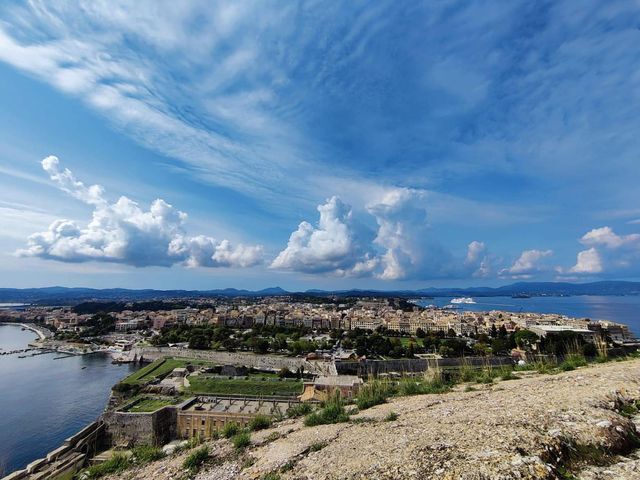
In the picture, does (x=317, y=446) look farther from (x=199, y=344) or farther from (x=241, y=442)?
(x=199, y=344)

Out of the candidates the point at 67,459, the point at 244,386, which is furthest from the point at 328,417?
the point at 244,386

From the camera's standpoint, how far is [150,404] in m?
22.3

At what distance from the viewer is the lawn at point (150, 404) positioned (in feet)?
69.2

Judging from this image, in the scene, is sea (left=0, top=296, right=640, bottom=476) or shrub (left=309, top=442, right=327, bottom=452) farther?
sea (left=0, top=296, right=640, bottom=476)

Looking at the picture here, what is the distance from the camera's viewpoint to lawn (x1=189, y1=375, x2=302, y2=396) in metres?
26.8

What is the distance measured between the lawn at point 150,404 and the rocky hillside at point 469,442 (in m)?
17.1

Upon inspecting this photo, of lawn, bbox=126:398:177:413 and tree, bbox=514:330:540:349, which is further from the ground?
tree, bbox=514:330:540:349

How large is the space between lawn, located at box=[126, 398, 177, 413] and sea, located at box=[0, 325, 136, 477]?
4.10 m

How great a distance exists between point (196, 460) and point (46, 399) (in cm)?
3223

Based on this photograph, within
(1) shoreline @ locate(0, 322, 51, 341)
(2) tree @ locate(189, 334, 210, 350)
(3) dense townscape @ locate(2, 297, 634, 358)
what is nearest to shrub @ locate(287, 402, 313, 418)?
(3) dense townscape @ locate(2, 297, 634, 358)

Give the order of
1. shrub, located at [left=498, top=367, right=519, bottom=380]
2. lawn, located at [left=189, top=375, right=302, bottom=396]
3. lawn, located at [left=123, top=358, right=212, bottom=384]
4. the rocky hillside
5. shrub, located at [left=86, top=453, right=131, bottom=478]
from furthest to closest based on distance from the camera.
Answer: lawn, located at [left=123, top=358, right=212, bottom=384] < lawn, located at [left=189, top=375, right=302, bottom=396] < shrub, located at [left=498, top=367, right=519, bottom=380] < shrub, located at [left=86, top=453, right=131, bottom=478] < the rocky hillside

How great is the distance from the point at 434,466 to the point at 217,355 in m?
43.4

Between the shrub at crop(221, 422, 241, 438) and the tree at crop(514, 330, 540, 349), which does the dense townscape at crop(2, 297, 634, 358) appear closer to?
the tree at crop(514, 330, 540, 349)

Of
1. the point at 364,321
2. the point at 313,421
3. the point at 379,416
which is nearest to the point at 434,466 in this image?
the point at 379,416
